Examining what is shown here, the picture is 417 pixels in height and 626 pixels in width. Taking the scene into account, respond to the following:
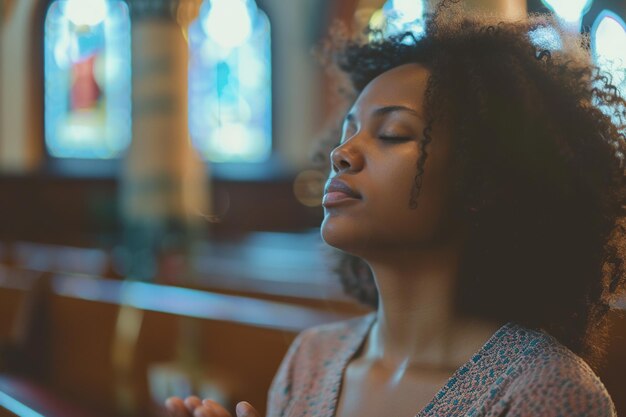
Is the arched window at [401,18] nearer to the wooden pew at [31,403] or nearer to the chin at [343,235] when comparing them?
the chin at [343,235]

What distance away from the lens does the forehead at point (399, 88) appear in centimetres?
128

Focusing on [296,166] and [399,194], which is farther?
[296,166]

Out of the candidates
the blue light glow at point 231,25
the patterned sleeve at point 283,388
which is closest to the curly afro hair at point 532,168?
the patterned sleeve at point 283,388

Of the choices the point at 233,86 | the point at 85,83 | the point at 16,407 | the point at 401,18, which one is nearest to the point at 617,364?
the point at 401,18

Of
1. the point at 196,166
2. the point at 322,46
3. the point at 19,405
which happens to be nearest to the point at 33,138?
the point at 196,166

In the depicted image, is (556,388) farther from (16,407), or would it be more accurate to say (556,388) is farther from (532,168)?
(16,407)

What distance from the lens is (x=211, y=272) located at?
191 inches

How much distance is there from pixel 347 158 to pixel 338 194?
0.06 meters

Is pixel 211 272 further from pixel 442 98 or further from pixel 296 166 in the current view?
pixel 296 166

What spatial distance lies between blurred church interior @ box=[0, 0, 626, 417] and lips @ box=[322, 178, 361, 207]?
315mm

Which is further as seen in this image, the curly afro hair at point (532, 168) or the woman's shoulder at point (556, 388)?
the curly afro hair at point (532, 168)

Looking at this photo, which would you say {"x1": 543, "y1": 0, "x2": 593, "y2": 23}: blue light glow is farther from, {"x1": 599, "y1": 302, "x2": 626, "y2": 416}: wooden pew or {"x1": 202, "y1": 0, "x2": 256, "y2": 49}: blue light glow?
{"x1": 202, "y1": 0, "x2": 256, "y2": 49}: blue light glow

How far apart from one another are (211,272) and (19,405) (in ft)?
8.53

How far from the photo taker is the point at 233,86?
10.1m
